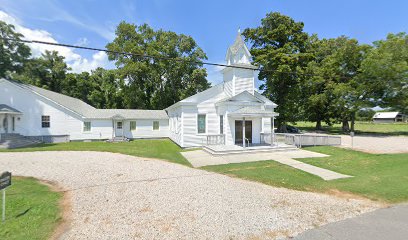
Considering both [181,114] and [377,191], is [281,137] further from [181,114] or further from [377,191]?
[377,191]

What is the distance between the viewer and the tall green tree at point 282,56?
96.3 feet

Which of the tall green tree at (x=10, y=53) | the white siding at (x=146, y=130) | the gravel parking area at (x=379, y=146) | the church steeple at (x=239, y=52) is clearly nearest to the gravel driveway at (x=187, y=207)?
the gravel parking area at (x=379, y=146)

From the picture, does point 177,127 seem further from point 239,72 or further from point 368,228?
point 368,228

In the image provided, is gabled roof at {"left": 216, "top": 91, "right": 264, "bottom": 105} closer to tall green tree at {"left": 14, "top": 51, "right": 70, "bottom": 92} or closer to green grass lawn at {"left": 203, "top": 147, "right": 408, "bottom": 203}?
green grass lawn at {"left": 203, "top": 147, "right": 408, "bottom": 203}

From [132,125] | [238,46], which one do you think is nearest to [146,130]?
[132,125]

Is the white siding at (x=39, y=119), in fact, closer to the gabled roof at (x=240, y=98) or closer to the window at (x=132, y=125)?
the window at (x=132, y=125)

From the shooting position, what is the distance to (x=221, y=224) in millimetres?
5004

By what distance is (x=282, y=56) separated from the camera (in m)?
28.6

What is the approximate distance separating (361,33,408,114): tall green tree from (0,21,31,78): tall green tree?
50735 millimetres

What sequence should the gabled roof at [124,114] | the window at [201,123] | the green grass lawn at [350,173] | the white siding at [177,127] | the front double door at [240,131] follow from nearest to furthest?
the green grass lawn at [350,173] → the front double door at [240,131] → the window at [201,123] → the white siding at [177,127] → the gabled roof at [124,114]

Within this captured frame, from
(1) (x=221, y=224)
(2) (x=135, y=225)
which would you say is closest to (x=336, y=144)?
(1) (x=221, y=224)

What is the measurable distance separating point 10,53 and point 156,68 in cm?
2269

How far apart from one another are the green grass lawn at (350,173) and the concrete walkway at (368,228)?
4.74ft

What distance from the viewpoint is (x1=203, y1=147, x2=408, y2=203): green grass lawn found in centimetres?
743
